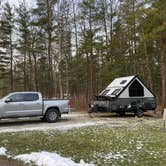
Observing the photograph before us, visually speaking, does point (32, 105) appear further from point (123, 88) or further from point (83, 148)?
point (83, 148)

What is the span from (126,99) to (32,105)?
702 cm

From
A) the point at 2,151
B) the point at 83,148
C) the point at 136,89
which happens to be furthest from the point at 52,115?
the point at 2,151

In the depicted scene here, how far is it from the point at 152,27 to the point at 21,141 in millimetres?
16307

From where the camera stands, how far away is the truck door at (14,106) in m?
19.6

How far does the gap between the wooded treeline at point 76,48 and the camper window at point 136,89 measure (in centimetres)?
954

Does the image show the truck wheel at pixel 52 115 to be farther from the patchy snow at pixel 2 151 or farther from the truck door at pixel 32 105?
the patchy snow at pixel 2 151

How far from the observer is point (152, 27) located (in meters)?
26.7

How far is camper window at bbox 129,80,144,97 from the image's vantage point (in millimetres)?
24969

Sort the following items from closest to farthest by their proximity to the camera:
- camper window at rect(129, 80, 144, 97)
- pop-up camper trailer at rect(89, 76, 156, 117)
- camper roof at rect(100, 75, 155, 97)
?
pop-up camper trailer at rect(89, 76, 156, 117), camper roof at rect(100, 75, 155, 97), camper window at rect(129, 80, 144, 97)

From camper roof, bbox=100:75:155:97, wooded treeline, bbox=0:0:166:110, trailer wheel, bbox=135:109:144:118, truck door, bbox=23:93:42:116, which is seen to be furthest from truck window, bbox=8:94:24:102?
wooded treeline, bbox=0:0:166:110

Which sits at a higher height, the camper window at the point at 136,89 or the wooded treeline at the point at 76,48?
the wooded treeline at the point at 76,48

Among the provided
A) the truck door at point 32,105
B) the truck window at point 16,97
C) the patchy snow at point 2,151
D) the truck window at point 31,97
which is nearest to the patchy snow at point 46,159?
the patchy snow at point 2,151

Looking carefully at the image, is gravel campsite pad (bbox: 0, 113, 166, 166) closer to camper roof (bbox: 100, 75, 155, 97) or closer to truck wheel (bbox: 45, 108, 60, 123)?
truck wheel (bbox: 45, 108, 60, 123)

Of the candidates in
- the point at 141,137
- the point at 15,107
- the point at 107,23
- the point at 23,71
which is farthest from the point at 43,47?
the point at 141,137
